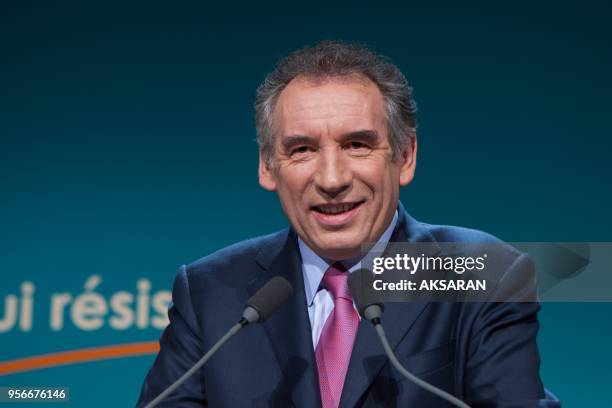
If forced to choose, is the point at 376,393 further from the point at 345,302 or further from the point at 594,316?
the point at 594,316

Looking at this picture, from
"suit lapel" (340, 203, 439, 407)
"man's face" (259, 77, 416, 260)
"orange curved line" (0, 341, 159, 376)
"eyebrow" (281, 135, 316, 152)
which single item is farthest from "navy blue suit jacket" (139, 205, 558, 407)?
"orange curved line" (0, 341, 159, 376)

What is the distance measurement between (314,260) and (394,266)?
168mm

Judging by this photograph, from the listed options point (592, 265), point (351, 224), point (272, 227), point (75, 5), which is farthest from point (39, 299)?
point (592, 265)

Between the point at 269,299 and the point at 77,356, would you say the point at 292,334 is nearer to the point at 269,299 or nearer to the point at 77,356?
the point at 269,299

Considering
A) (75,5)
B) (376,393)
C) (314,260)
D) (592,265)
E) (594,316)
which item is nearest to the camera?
(376,393)

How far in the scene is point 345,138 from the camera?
1477 mm

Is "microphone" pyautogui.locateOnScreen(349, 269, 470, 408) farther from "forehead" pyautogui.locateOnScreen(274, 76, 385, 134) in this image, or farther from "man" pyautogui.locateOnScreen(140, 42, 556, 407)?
"forehead" pyautogui.locateOnScreen(274, 76, 385, 134)

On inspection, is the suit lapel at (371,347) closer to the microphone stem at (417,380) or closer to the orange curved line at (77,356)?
the microphone stem at (417,380)

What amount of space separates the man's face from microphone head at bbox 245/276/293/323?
289 millimetres

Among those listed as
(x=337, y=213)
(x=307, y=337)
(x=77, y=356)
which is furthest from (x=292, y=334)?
(x=77, y=356)

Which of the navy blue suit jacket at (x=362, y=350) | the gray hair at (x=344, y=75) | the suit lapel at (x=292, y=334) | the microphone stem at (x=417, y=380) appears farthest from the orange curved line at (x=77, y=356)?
the microphone stem at (x=417, y=380)

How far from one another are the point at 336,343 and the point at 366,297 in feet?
1.03

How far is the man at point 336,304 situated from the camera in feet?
4.61

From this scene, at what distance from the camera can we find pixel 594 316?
242 cm
